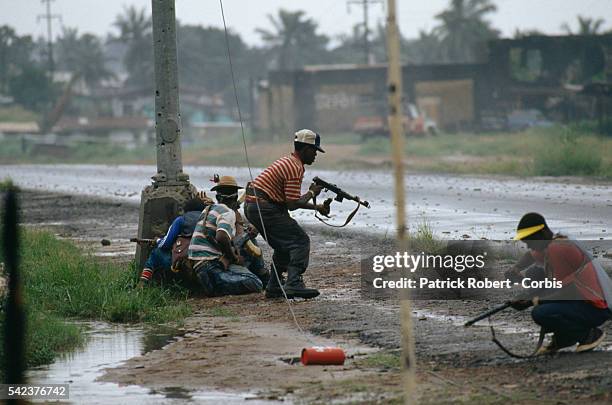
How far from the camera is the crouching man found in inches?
474

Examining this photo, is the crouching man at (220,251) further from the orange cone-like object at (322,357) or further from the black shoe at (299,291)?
the orange cone-like object at (322,357)

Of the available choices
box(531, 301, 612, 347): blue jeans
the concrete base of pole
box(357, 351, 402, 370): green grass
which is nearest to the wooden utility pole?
box(357, 351, 402, 370): green grass

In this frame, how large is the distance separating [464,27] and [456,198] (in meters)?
81.3

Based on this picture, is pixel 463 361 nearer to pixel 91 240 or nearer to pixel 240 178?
pixel 91 240

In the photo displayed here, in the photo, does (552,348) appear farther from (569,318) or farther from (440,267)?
(440,267)

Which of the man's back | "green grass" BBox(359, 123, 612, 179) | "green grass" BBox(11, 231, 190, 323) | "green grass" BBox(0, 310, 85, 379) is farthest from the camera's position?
"green grass" BBox(359, 123, 612, 179)

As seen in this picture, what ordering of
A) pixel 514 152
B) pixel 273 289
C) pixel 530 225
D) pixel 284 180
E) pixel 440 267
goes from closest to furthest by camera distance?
1. pixel 530 225
2. pixel 284 180
3. pixel 273 289
4. pixel 440 267
5. pixel 514 152

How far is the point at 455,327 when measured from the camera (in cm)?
991

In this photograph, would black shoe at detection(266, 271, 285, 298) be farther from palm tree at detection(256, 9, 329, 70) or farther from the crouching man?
palm tree at detection(256, 9, 329, 70)

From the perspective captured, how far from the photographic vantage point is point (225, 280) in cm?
1233

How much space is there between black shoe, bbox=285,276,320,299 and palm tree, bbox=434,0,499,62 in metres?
91.2

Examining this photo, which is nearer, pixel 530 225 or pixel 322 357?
pixel 530 225

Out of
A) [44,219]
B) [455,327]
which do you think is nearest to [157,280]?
[455,327]

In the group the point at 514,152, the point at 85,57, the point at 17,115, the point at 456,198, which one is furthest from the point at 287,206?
the point at 85,57
